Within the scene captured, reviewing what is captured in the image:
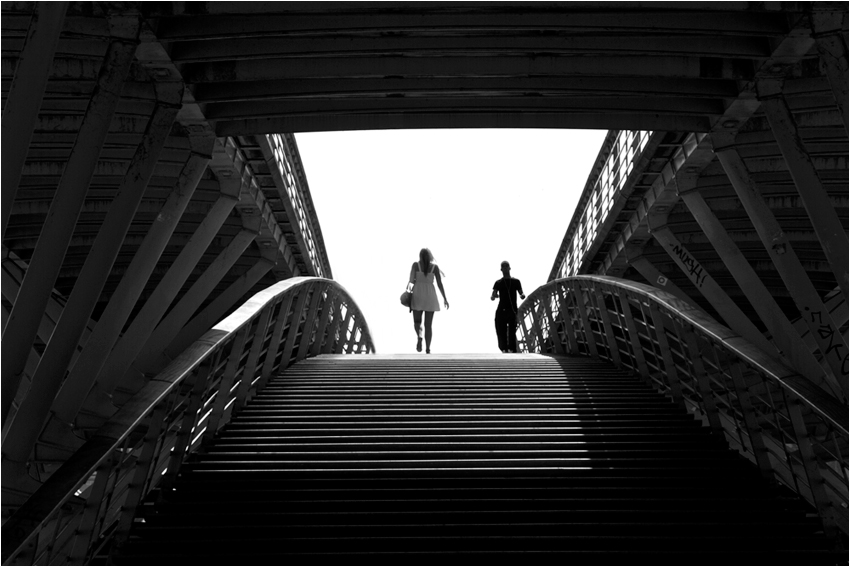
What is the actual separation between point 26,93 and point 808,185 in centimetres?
505

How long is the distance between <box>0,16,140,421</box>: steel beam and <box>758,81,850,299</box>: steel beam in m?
4.60

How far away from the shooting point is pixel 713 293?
9586mm

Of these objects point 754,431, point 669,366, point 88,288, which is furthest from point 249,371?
point 754,431

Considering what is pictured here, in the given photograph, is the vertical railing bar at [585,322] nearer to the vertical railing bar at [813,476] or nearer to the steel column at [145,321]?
the steel column at [145,321]

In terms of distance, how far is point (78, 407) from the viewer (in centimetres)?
580

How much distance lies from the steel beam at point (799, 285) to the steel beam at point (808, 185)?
885 mm

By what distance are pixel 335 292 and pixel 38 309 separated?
27.5 feet

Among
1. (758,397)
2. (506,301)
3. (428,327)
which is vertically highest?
(506,301)

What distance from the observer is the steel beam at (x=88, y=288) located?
195 inches

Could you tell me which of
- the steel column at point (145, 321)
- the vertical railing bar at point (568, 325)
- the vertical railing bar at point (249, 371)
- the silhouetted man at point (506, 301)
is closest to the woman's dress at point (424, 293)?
the silhouetted man at point (506, 301)

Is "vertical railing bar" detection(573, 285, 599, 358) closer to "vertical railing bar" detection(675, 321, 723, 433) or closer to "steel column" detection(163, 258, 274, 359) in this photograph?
"vertical railing bar" detection(675, 321, 723, 433)

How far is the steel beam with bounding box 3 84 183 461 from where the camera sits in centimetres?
496

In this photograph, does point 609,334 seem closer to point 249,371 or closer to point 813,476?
point 249,371

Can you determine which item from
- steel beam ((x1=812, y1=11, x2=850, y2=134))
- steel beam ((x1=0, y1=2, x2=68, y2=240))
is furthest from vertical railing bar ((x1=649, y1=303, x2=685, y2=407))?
steel beam ((x1=0, y1=2, x2=68, y2=240))
